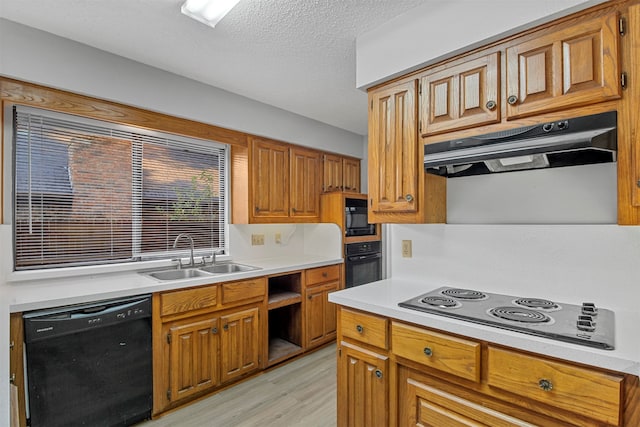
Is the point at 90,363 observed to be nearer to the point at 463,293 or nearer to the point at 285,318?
the point at 285,318

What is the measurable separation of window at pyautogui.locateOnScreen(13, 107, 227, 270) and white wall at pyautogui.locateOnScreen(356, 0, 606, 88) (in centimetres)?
182

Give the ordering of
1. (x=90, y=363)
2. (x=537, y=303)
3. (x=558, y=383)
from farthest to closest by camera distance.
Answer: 1. (x=90, y=363)
2. (x=537, y=303)
3. (x=558, y=383)

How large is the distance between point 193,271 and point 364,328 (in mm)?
1709

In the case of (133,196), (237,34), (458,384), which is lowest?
(458,384)

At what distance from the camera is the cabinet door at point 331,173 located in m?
3.84

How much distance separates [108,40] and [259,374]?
269cm

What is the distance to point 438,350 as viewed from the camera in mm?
1379

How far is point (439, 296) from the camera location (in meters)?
1.71

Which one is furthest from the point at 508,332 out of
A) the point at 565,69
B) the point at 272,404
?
the point at 272,404

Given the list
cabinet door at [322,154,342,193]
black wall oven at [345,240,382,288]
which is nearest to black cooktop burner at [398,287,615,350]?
black wall oven at [345,240,382,288]

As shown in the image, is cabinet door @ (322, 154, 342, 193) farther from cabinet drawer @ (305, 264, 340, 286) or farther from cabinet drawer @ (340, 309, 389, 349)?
cabinet drawer @ (340, 309, 389, 349)

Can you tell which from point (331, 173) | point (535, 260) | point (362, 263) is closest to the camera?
point (535, 260)

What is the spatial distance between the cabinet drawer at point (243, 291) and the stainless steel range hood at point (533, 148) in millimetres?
1653

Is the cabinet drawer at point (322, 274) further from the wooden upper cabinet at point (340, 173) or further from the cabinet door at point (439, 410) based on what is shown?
the cabinet door at point (439, 410)
